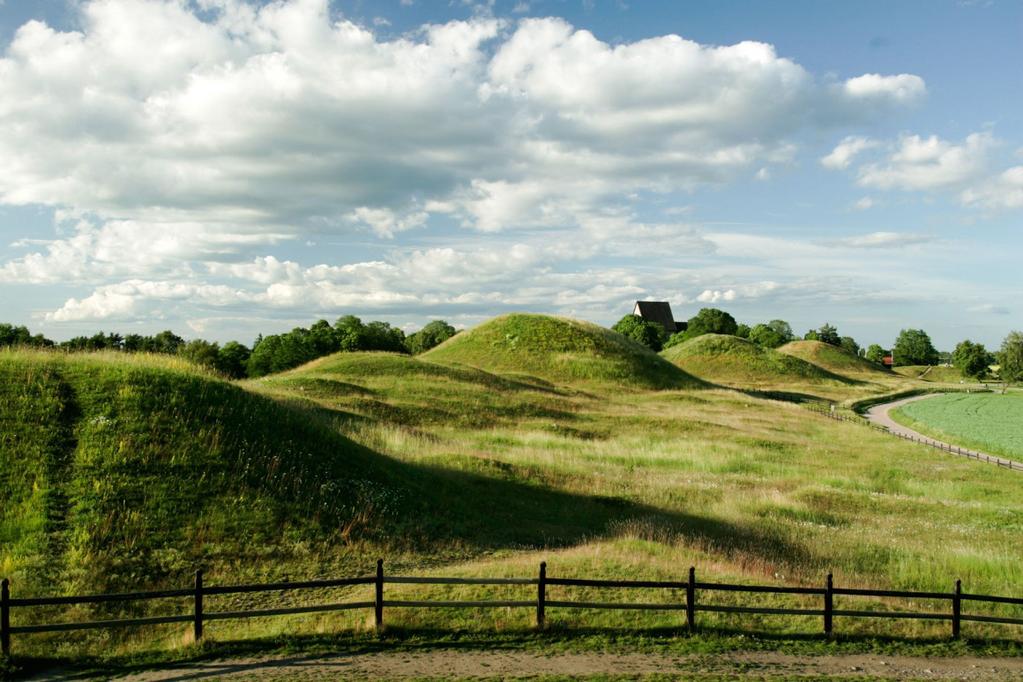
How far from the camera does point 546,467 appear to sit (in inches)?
1441

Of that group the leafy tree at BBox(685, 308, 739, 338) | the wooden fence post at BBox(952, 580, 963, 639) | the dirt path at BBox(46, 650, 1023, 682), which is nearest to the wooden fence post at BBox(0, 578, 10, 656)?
the dirt path at BBox(46, 650, 1023, 682)

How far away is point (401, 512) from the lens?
84.7ft

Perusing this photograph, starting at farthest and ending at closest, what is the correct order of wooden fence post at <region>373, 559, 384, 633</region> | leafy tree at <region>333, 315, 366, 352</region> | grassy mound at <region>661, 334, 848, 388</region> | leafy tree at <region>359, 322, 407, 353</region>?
1. grassy mound at <region>661, 334, 848, 388</region>
2. leafy tree at <region>359, 322, 407, 353</region>
3. leafy tree at <region>333, 315, 366, 352</region>
4. wooden fence post at <region>373, 559, 384, 633</region>

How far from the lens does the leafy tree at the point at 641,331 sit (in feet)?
531

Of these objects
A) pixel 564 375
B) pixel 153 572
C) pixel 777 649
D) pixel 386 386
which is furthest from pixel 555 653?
pixel 564 375

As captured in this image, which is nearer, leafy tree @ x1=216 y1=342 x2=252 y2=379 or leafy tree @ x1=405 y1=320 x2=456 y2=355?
leafy tree @ x1=216 y1=342 x2=252 y2=379

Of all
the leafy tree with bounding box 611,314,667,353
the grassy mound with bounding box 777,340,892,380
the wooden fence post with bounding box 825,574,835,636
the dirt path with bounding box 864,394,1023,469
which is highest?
the leafy tree with bounding box 611,314,667,353

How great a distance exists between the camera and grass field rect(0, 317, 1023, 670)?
742 inches

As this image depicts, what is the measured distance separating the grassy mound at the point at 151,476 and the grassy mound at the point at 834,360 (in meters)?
150

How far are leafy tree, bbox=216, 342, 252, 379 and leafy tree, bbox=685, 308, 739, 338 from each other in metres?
114

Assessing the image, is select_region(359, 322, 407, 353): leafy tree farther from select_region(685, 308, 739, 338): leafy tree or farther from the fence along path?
the fence along path

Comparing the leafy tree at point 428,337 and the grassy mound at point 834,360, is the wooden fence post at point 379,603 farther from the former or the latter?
the grassy mound at point 834,360

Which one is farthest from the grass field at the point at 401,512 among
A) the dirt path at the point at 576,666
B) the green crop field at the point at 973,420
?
the green crop field at the point at 973,420

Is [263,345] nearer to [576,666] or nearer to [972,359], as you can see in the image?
[576,666]
